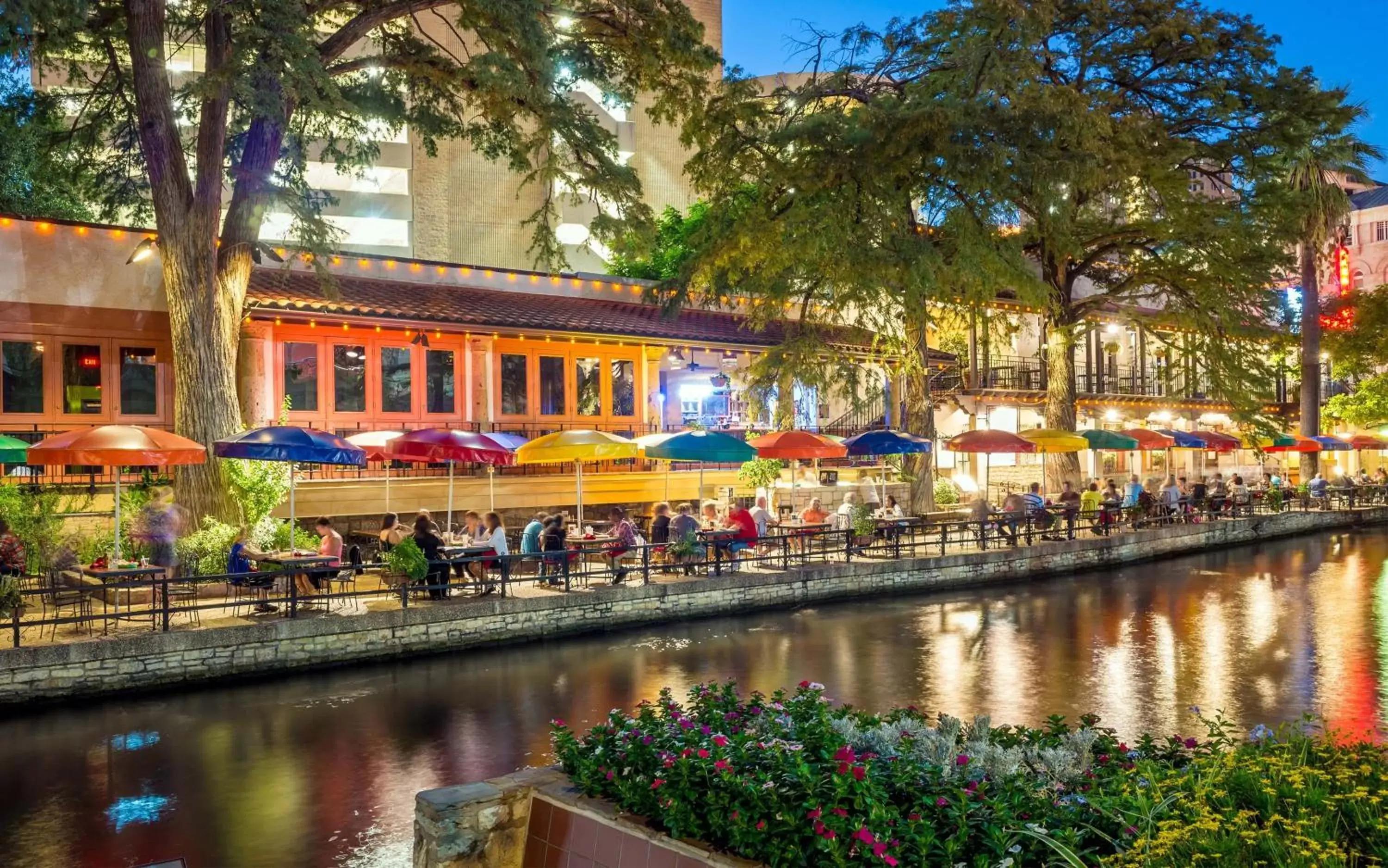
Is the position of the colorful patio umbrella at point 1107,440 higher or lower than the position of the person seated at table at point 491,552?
higher

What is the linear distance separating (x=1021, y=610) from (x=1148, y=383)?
33.0 m

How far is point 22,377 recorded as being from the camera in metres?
17.9

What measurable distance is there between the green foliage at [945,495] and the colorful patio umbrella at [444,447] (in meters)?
13.9

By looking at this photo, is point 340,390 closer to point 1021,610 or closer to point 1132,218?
point 1021,610

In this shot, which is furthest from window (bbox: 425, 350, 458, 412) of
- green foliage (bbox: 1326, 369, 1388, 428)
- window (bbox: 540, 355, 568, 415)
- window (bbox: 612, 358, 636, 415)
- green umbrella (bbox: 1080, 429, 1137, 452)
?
green foliage (bbox: 1326, 369, 1388, 428)

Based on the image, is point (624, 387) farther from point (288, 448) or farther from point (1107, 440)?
point (1107, 440)

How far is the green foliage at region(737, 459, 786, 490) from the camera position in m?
23.2

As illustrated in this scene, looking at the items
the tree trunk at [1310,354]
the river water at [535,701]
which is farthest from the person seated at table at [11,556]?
the tree trunk at [1310,354]

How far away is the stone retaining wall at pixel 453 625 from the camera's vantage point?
1077 cm

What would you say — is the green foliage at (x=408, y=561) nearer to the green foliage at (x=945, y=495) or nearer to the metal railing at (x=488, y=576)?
the metal railing at (x=488, y=576)

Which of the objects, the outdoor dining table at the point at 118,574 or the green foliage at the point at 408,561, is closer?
the outdoor dining table at the point at 118,574

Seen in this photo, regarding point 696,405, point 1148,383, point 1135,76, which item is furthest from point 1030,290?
point 1148,383

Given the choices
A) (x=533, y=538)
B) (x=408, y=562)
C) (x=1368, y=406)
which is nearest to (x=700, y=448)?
(x=533, y=538)

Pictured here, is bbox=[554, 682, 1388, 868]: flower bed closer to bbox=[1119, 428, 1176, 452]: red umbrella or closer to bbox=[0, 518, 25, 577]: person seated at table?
bbox=[0, 518, 25, 577]: person seated at table
